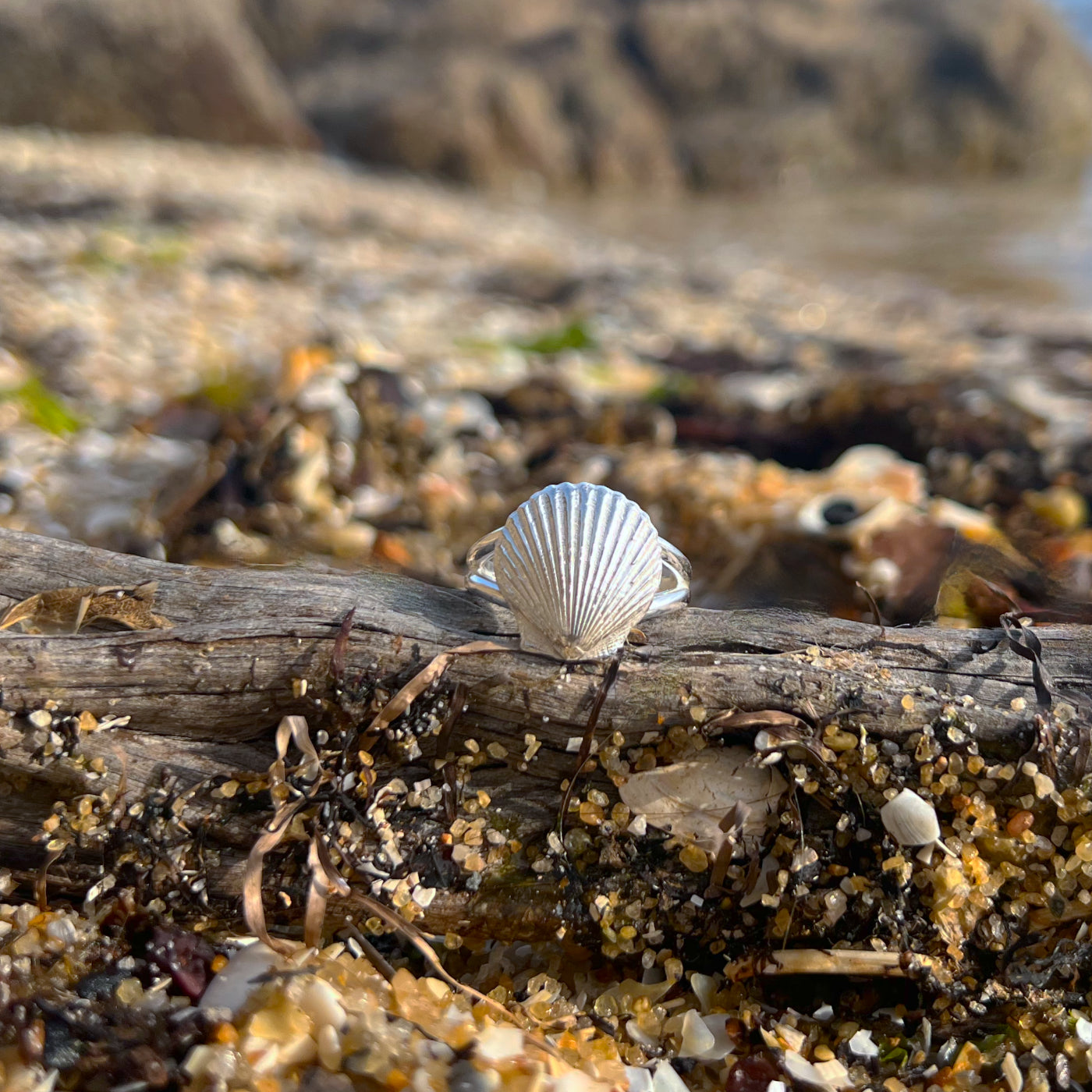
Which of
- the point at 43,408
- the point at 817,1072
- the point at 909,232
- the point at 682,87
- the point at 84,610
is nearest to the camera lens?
the point at 817,1072

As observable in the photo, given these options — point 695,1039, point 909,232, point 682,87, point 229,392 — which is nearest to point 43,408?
point 229,392

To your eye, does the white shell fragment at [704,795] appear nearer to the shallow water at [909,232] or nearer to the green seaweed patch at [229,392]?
the green seaweed patch at [229,392]

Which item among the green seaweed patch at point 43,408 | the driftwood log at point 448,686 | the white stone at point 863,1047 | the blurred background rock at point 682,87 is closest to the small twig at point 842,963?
the white stone at point 863,1047

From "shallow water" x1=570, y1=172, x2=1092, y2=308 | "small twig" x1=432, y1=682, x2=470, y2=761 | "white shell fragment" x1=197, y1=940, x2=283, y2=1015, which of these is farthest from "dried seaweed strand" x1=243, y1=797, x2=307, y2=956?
"shallow water" x1=570, y1=172, x2=1092, y2=308

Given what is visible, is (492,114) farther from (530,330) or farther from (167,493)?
(167,493)

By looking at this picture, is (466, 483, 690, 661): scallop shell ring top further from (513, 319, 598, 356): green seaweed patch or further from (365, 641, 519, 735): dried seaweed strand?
(513, 319, 598, 356): green seaweed patch

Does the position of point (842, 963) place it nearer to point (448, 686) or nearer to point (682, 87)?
point (448, 686)

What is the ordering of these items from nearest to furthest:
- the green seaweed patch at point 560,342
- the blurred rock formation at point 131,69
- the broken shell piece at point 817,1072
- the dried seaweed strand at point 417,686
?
the broken shell piece at point 817,1072 → the dried seaweed strand at point 417,686 → the green seaweed patch at point 560,342 → the blurred rock formation at point 131,69
